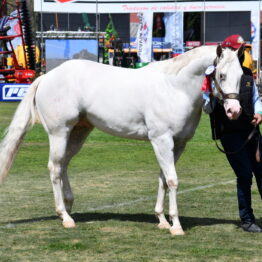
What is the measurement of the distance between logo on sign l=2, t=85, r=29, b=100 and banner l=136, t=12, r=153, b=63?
6.86m

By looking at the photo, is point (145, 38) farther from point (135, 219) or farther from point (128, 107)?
point (128, 107)

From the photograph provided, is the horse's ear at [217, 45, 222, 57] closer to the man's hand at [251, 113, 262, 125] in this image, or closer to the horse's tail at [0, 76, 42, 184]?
the man's hand at [251, 113, 262, 125]

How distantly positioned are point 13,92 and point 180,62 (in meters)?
16.1

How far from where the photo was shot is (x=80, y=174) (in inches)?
481

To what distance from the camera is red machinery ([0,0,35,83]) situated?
85.7 ft

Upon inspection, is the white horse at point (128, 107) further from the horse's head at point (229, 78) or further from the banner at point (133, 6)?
the banner at point (133, 6)

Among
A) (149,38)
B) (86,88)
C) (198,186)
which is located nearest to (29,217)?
(86,88)

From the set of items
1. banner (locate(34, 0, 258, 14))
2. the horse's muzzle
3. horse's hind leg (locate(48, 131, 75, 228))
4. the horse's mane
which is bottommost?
horse's hind leg (locate(48, 131, 75, 228))

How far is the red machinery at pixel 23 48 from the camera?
85.7 ft

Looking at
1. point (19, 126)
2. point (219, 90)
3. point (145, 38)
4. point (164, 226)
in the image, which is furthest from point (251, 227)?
point (145, 38)

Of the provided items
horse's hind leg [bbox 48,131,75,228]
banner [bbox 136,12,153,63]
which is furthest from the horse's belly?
banner [bbox 136,12,153,63]

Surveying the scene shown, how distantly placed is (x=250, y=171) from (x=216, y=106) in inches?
30.9

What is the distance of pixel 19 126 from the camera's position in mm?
8617

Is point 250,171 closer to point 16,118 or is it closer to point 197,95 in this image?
point 197,95
